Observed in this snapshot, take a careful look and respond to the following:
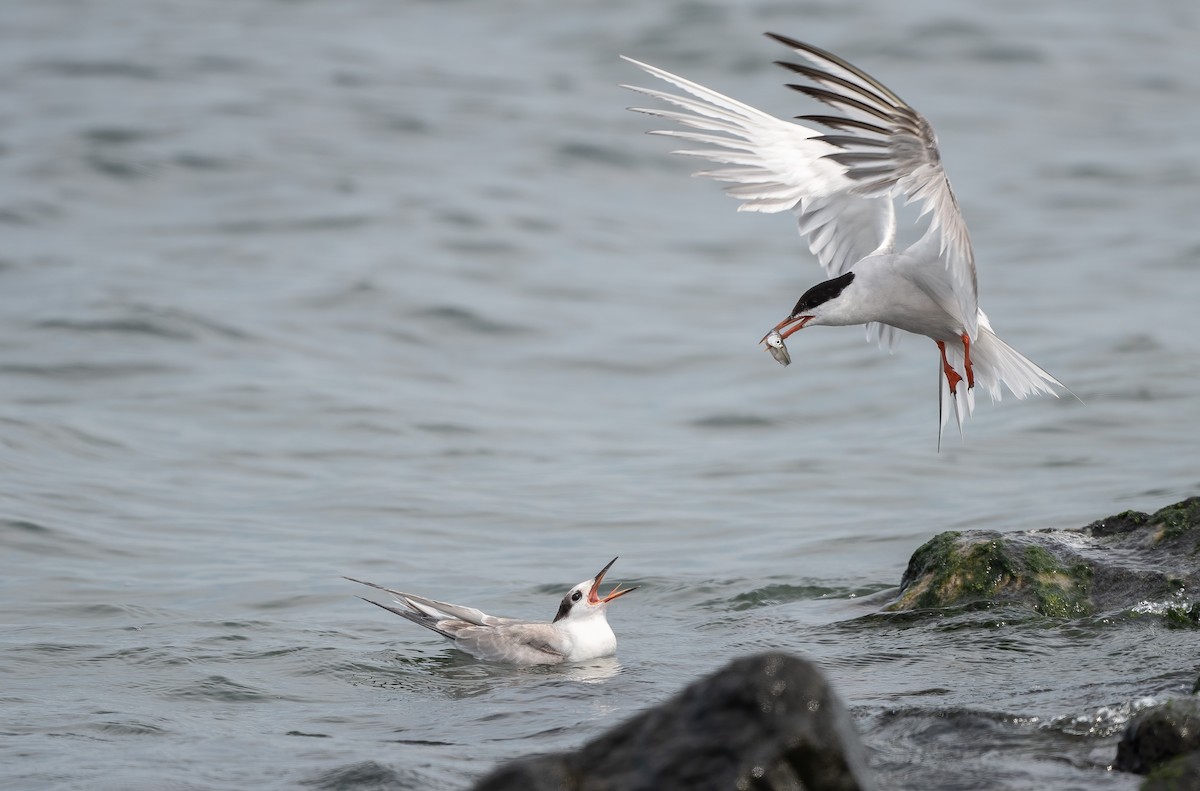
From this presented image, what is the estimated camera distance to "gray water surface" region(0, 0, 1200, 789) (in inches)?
233

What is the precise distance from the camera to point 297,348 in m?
14.2

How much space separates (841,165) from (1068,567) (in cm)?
206

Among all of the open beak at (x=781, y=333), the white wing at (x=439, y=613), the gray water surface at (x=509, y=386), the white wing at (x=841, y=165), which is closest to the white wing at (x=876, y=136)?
the white wing at (x=841, y=165)

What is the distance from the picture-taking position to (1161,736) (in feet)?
13.8

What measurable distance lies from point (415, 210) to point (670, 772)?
16.2m

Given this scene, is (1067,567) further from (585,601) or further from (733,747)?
(733,747)

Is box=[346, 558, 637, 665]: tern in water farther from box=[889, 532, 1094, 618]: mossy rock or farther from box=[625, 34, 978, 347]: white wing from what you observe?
box=[625, 34, 978, 347]: white wing

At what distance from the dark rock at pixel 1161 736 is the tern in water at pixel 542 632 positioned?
108 inches

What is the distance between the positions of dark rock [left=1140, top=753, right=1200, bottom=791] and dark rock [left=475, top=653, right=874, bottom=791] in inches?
30.4

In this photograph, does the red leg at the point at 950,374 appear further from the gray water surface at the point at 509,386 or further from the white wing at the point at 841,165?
the gray water surface at the point at 509,386

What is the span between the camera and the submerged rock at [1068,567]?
20.5ft

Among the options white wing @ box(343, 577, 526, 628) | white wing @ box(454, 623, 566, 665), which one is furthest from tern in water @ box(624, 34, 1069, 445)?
white wing @ box(343, 577, 526, 628)

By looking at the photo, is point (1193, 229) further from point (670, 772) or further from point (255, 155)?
point (670, 772)

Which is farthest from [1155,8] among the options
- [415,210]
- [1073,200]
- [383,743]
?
[383,743]
